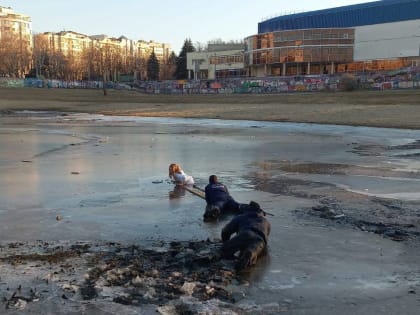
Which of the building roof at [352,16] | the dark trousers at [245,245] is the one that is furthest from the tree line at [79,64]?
the dark trousers at [245,245]

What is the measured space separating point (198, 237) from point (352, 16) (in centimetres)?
10865

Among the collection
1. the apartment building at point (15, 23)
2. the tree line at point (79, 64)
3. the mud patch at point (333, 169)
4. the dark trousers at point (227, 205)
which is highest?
the apartment building at point (15, 23)

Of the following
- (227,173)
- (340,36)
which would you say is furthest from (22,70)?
(227,173)

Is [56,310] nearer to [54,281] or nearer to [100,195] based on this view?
[54,281]

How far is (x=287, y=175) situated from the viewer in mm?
11961

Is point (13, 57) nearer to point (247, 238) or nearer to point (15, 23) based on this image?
point (15, 23)

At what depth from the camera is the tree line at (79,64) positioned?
128m

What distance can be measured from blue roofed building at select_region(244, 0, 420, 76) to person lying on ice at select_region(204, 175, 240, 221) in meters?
96.5

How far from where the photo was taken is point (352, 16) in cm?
10744

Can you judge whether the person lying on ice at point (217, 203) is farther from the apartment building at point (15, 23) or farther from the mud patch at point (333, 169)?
the apartment building at point (15, 23)

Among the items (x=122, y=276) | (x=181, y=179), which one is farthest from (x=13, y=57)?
(x=122, y=276)

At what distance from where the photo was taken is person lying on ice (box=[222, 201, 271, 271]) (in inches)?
216

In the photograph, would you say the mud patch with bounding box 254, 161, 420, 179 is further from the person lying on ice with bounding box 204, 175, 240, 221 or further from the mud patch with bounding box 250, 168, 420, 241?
the person lying on ice with bounding box 204, 175, 240, 221

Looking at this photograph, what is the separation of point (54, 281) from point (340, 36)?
10773 cm
